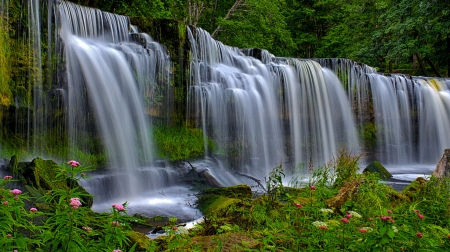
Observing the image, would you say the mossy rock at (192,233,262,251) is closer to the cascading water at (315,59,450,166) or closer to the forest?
the forest

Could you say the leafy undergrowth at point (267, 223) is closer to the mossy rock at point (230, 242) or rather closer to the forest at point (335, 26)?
the mossy rock at point (230, 242)

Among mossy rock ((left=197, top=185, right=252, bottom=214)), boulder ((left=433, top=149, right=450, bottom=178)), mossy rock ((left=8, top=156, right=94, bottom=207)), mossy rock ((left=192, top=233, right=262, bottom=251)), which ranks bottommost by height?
mossy rock ((left=197, top=185, right=252, bottom=214))

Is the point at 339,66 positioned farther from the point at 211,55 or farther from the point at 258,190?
the point at 258,190

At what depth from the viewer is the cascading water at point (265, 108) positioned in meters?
12.5

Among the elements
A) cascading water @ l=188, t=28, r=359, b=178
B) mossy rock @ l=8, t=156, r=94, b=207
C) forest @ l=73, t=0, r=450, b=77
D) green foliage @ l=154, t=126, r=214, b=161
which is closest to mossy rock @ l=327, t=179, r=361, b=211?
mossy rock @ l=8, t=156, r=94, b=207

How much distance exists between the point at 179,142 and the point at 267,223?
7.16m

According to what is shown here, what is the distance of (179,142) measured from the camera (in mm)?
11562

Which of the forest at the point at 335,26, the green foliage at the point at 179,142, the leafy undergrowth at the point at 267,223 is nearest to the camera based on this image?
the leafy undergrowth at the point at 267,223

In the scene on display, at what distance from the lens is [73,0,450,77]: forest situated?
22.2 m

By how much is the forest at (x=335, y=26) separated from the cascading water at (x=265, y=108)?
18.9ft

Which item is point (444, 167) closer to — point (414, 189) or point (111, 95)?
point (414, 189)

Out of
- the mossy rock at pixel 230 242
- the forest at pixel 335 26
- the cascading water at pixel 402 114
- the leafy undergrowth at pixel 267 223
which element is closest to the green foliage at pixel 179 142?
the leafy undergrowth at pixel 267 223

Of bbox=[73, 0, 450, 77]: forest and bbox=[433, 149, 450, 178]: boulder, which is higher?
bbox=[73, 0, 450, 77]: forest

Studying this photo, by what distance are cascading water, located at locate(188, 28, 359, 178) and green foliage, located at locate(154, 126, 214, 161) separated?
18.3 inches
